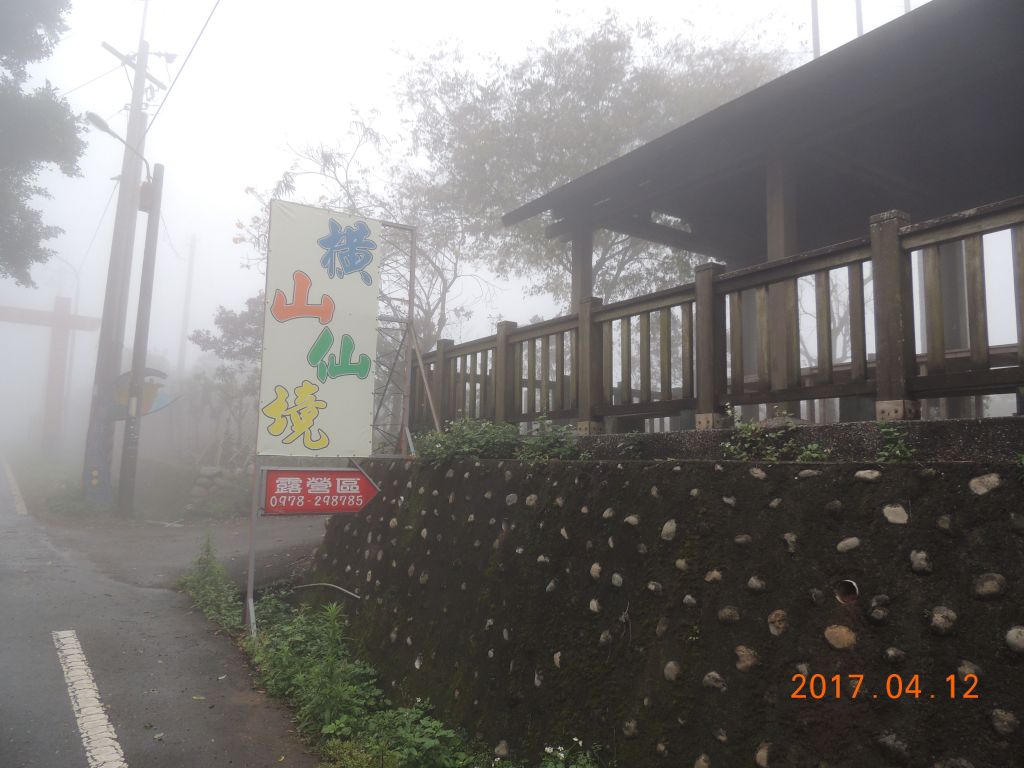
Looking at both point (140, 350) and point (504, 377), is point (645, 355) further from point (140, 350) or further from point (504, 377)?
point (140, 350)

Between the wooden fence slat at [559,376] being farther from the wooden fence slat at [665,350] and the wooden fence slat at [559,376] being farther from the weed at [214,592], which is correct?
the weed at [214,592]

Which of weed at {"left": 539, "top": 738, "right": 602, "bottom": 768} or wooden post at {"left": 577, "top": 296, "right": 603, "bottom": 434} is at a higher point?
wooden post at {"left": 577, "top": 296, "right": 603, "bottom": 434}

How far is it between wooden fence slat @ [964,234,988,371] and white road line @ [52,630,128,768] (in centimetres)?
523

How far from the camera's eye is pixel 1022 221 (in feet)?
10.6

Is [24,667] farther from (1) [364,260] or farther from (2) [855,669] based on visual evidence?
(2) [855,669]

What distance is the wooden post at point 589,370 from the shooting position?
575 cm

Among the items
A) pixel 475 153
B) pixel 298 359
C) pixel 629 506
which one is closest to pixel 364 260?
pixel 298 359

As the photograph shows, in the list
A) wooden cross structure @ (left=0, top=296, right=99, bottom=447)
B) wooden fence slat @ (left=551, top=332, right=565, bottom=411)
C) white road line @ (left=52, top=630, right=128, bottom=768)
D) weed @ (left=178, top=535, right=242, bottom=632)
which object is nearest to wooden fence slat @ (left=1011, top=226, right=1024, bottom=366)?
wooden fence slat @ (left=551, top=332, right=565, bottom=411)

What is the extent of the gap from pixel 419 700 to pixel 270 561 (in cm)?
457

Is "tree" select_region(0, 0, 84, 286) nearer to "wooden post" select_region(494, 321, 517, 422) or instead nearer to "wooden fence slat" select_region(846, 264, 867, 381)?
"wooden post" select_region(494, 321, 517, 422)

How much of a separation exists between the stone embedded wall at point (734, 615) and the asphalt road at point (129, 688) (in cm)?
115

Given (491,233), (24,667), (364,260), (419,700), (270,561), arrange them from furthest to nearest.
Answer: (491,233), (270,561), (364,260), (24,667), (419,700)

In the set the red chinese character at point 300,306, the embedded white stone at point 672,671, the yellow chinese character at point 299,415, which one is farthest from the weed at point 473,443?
the embedded white stone at point 672,671

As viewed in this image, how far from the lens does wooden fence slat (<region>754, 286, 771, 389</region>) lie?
441 centimetres
